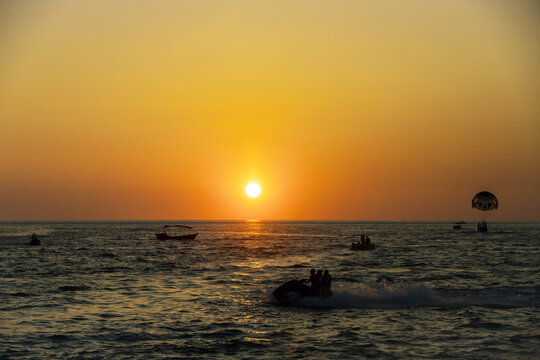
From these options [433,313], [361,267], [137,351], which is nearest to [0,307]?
[137,351]

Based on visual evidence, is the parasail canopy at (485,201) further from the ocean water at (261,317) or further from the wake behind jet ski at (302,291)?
the wake behind jet ski at (302,291)

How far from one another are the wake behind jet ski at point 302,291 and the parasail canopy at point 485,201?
118 metres

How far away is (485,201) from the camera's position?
140625mm

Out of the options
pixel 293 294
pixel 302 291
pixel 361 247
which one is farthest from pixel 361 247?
pixel 293 294

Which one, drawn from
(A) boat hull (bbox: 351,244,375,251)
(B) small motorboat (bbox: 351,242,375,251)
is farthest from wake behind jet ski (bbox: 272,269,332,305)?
(A) boat hull (bbox: 351,244,375,251)

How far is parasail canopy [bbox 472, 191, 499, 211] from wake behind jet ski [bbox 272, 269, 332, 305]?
387 ft

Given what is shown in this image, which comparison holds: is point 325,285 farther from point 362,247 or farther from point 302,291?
point 362,247

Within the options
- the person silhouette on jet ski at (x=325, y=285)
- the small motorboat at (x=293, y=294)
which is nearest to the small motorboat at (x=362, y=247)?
the person silhouette on jet ski at (x=325, y=285)

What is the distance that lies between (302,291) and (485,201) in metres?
121

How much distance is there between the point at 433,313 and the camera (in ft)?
95.8

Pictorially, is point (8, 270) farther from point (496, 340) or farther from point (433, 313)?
point (496, 340)

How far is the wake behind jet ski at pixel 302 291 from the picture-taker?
3291cm

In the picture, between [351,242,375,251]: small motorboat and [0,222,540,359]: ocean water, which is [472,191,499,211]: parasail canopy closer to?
[351,242,375,251]: small motorboat

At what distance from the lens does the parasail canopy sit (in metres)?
139
